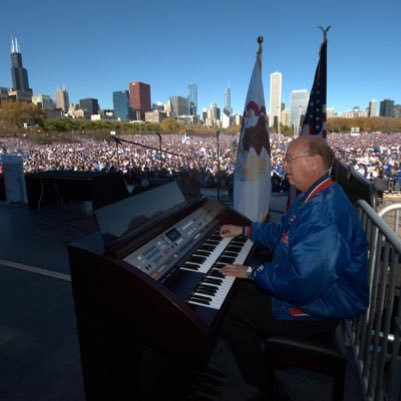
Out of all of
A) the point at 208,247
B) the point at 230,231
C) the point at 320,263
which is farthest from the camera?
the point at 230,231

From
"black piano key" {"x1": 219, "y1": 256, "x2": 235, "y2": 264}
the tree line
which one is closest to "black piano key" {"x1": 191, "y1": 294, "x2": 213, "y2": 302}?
"black piano key" {"x1": 219, "y1": 256, "x2": 235, "y2": 264}

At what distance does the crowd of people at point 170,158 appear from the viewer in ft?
41.1

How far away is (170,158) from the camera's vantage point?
21.3 m

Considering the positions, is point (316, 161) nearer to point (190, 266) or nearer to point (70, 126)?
point (190, 266)

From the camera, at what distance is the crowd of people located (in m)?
12.5

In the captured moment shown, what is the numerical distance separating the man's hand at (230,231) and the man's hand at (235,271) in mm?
583

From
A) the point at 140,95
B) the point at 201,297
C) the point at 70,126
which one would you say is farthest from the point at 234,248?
the point at 140,95

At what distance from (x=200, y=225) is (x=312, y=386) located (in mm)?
1434

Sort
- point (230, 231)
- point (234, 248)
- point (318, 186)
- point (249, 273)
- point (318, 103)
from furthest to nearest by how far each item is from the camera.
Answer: point (318, 103) → point (230, 231) → point (234, 248) → point (249, 273) → point (318, 186)

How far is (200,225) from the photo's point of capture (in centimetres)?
237

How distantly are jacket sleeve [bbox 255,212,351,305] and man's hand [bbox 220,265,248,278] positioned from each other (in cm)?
31

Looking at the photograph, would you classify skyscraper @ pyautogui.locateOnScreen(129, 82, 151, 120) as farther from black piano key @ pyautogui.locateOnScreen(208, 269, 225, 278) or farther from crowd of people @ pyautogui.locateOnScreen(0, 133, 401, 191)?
black piano key @ pyautogui.locateOnScreen(208, 269, 225, 278)

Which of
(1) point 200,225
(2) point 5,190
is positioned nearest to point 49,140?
(2) point 5,190

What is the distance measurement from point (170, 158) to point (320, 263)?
20.4 m
